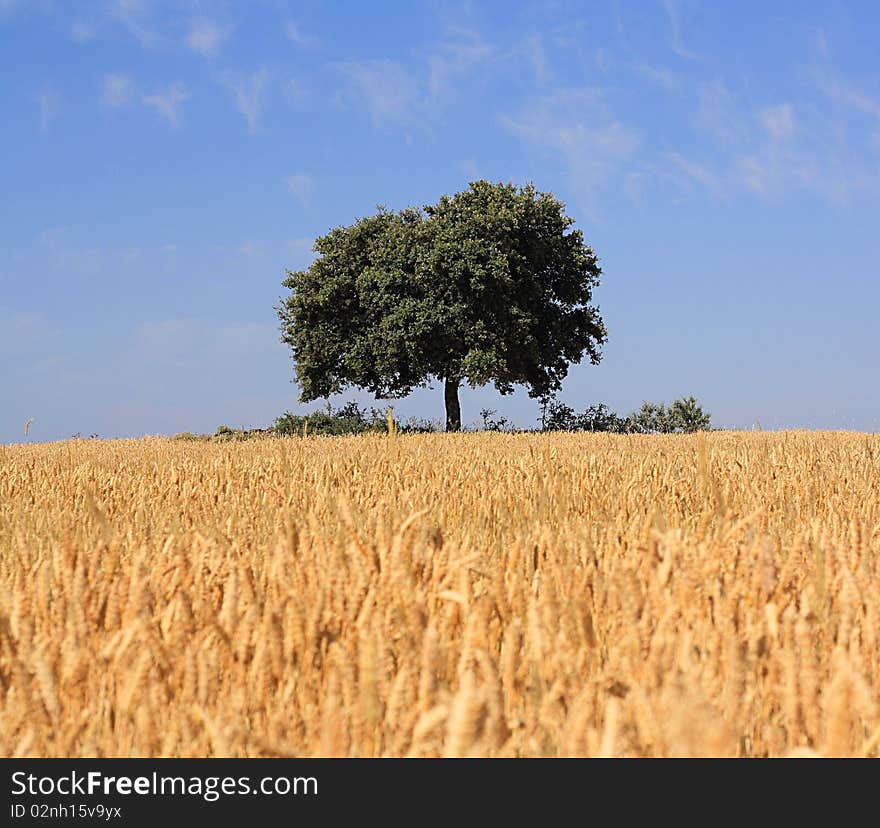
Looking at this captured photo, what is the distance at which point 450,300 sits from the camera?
31047 mm

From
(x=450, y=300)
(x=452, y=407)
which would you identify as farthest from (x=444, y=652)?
(x=452, y=407)

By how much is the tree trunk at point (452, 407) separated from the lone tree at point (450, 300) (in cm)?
4

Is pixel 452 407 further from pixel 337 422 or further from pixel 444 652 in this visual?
pixel 444 652

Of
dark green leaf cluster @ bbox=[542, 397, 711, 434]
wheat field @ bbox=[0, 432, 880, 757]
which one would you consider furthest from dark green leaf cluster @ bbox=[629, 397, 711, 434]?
wheat field @ bbox=[0, 432, 880, 757]

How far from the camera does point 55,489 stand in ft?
27.3

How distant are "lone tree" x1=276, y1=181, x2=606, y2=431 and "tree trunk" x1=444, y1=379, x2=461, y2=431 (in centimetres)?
4

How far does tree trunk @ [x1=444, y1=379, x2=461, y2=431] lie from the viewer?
3369 cm

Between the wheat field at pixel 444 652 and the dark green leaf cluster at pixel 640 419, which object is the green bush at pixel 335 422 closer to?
the dark green leaf cluster at pixel 640 419

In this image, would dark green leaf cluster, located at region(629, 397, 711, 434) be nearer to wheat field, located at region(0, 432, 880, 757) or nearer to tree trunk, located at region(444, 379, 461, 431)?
tree trunk, located at region(444, 379, 461, 431)

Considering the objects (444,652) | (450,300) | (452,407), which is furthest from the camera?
(452,407)

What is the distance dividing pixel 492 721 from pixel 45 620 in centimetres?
188

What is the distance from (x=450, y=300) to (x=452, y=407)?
485 centimetres
